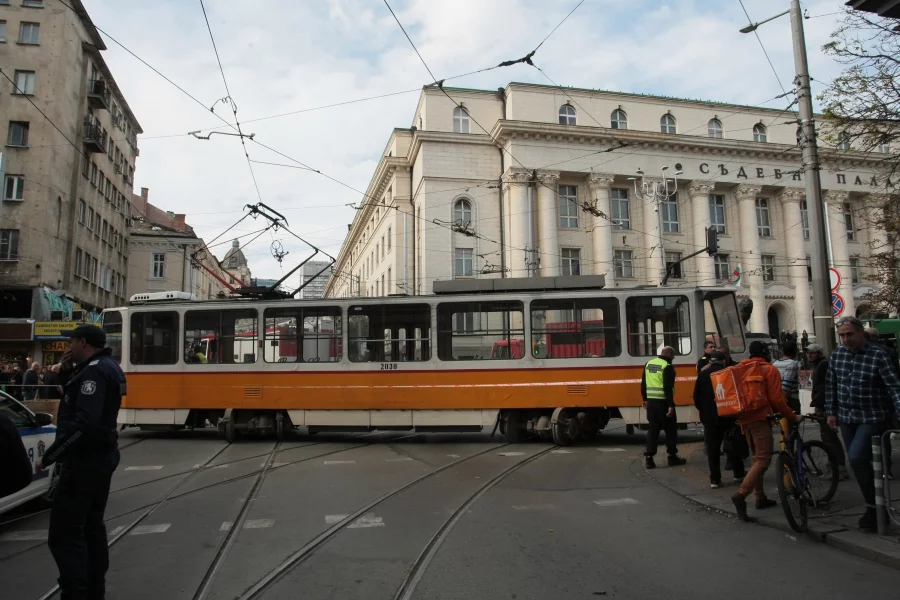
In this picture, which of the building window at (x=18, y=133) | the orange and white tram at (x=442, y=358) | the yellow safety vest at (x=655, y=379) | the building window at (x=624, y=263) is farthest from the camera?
the building window at (x=624, y=263)

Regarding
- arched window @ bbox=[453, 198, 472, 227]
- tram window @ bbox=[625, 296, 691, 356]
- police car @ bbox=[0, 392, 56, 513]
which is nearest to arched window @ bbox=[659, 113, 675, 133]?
arched window @ bbox=[453, 198, 472, 227]

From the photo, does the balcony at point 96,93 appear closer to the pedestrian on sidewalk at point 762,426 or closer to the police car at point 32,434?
the police car at point 32,434

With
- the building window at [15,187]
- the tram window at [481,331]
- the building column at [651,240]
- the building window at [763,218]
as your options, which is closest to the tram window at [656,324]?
the tram window at [481,331]

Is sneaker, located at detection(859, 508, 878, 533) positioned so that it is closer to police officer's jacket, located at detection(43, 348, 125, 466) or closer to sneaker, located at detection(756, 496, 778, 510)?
sneaker, located at detection(756, 496, 778, 510)

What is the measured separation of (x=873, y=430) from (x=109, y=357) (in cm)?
604

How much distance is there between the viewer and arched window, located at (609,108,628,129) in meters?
42.6

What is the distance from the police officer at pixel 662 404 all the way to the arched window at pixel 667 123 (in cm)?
3789

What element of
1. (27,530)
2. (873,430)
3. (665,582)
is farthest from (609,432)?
(27,530)

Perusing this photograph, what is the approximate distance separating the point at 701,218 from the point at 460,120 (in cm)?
1749

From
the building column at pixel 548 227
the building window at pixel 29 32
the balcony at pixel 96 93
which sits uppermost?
the building window at pixel 29 32

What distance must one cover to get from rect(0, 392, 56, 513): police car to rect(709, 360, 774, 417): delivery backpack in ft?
22.3

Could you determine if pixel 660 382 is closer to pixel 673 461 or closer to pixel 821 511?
pixel 673 461

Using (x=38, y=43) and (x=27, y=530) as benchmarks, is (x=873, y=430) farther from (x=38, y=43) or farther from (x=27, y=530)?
(x=38, y=43)

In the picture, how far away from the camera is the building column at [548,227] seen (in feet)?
131
